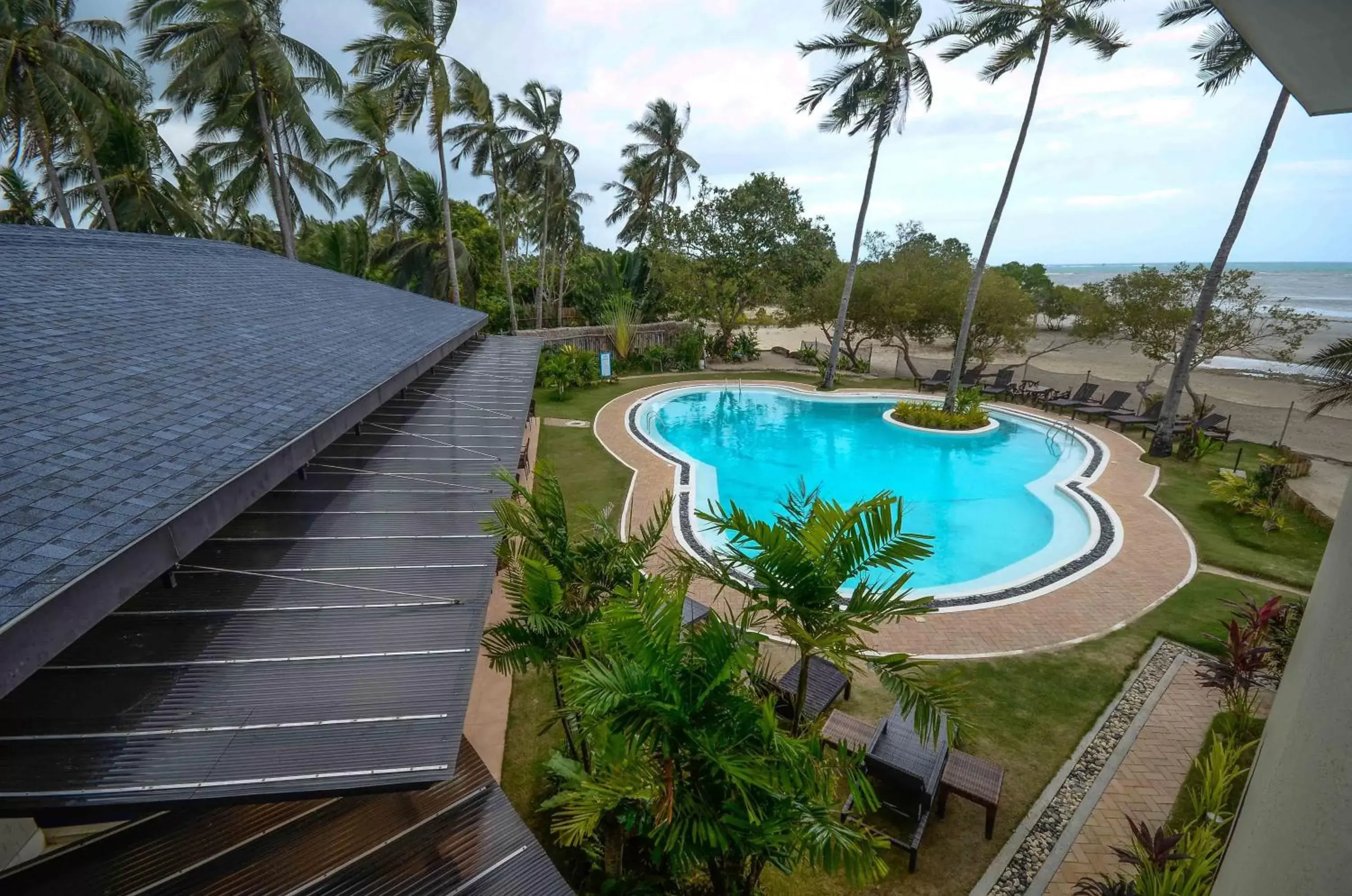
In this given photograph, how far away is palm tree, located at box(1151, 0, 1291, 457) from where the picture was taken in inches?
599

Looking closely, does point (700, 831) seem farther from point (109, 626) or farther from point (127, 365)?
point (127, 365)

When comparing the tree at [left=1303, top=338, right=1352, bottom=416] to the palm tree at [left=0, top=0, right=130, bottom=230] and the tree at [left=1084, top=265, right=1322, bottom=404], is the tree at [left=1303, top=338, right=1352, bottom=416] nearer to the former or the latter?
the tree at [left=1084, top=265, right=1322, bottom=404]

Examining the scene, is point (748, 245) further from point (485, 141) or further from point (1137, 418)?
point (1137, 418)

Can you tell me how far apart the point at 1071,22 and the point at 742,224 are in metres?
14.9

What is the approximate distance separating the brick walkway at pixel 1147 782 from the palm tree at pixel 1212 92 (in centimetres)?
1320

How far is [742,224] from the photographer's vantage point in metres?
29.1

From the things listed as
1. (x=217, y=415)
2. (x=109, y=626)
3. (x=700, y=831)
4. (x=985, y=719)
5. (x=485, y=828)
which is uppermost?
(x=217, y=415)

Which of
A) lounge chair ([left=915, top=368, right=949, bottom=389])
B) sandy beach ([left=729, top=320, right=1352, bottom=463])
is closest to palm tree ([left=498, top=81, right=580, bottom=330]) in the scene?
sandy beach ([left=729, top=320, right=1352, bottom=463])

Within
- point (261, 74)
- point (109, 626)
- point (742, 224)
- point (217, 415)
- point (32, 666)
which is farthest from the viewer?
point (742, 224)

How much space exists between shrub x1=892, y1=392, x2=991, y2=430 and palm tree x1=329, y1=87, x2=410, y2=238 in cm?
2704

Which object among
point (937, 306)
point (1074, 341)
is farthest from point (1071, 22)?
point (1074, 341)

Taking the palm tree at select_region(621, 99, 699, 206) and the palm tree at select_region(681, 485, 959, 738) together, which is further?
the palm tree at select_region(621, 99, 699, 206)

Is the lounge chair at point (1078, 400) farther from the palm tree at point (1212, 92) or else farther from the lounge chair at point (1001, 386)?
the palm tree at point (1212, 92)

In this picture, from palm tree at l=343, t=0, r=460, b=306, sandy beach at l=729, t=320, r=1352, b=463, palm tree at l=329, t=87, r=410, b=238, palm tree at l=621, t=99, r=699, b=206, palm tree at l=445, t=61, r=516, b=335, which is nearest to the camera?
palm tree at l=343, t=0, r=460, b=306
